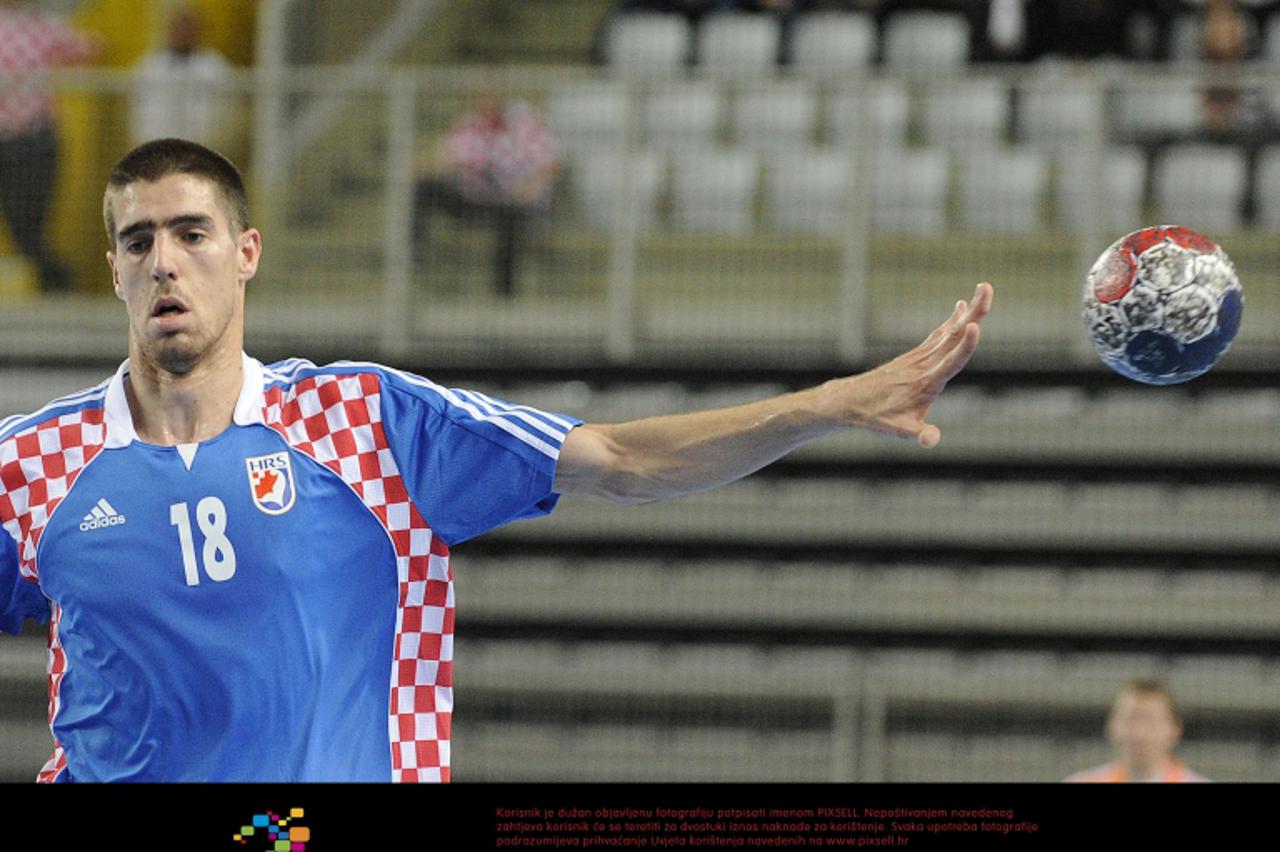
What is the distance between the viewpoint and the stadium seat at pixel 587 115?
10969 mm

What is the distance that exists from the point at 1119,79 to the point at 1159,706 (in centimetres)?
369

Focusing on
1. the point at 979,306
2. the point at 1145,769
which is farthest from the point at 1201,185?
the point at 979,306

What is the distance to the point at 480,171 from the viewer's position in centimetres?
1102

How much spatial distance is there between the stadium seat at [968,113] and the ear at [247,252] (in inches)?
264

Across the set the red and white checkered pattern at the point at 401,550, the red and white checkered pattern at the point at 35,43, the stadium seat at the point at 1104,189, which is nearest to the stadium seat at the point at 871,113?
the stadium seat at the point at 1104,189

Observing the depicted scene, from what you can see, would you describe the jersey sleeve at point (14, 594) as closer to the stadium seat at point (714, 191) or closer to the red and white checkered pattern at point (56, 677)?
the red and white checkered pattern at point (56, 677)

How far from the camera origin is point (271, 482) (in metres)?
4.38

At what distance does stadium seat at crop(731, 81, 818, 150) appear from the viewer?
10.9 metres

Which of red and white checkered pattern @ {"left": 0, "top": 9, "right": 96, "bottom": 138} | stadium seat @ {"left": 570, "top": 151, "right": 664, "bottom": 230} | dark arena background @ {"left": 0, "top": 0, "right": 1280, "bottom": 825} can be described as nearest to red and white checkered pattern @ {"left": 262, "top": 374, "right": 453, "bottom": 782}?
dark arena background @ {"left": 0, "top": 0, "right": 1280, "bottom": 825}

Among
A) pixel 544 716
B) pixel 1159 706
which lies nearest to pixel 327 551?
pixel 1159 706

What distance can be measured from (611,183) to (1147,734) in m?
4.23

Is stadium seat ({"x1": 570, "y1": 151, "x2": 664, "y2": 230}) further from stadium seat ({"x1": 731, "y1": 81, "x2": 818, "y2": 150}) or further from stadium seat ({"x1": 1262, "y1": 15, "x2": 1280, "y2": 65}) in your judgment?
stadium seat ({"x1": 1262, "y1": 15, "x2": 1280, "y2": 65})

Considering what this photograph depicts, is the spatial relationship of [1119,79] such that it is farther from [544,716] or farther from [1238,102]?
[544,716]

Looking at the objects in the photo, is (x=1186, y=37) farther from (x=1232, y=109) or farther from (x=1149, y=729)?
(x=1149, y=729)
